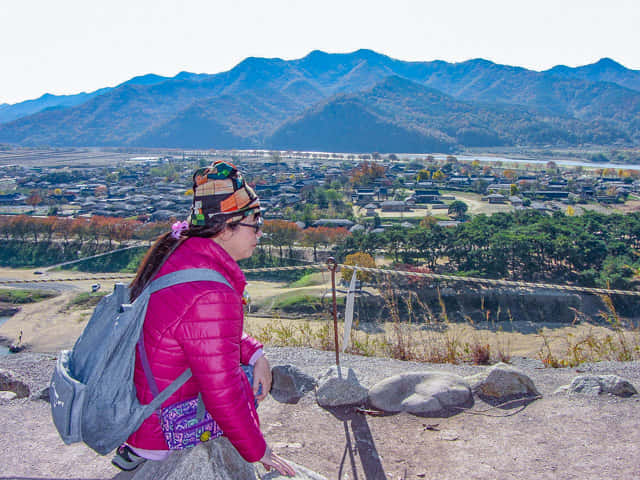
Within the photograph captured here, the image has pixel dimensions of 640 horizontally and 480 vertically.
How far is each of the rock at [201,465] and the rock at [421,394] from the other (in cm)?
141

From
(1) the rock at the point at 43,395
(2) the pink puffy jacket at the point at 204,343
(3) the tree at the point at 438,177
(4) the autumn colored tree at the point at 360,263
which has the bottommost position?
(4) the autumn colored tree at the point at 360,263

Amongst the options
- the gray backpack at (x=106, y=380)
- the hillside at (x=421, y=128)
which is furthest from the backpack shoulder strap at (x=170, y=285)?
the hillside at (x=421, y=128)

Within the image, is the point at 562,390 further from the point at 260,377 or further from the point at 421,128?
the point at 421,128

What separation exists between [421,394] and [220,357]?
1857mm

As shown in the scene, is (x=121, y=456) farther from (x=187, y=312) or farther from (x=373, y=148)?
(x=373, y=148)

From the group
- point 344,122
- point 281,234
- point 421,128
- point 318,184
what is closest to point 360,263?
point 281,234

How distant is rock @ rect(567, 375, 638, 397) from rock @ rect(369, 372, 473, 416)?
0.63 m

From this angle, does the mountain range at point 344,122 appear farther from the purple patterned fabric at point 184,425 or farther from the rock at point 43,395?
the purple patterned fabric at point 184,425

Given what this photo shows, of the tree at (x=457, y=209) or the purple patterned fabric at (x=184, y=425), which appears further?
the tree at (x=457, y=209)

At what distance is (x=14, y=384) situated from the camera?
3.48 meters

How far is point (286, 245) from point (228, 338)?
23.3 metres

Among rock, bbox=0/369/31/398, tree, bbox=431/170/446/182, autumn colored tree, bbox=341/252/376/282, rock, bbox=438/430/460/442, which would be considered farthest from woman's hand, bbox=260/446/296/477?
tree, bbox=431/170/446/182

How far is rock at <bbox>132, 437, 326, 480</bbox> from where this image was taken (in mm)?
1467

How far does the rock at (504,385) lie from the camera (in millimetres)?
2896
